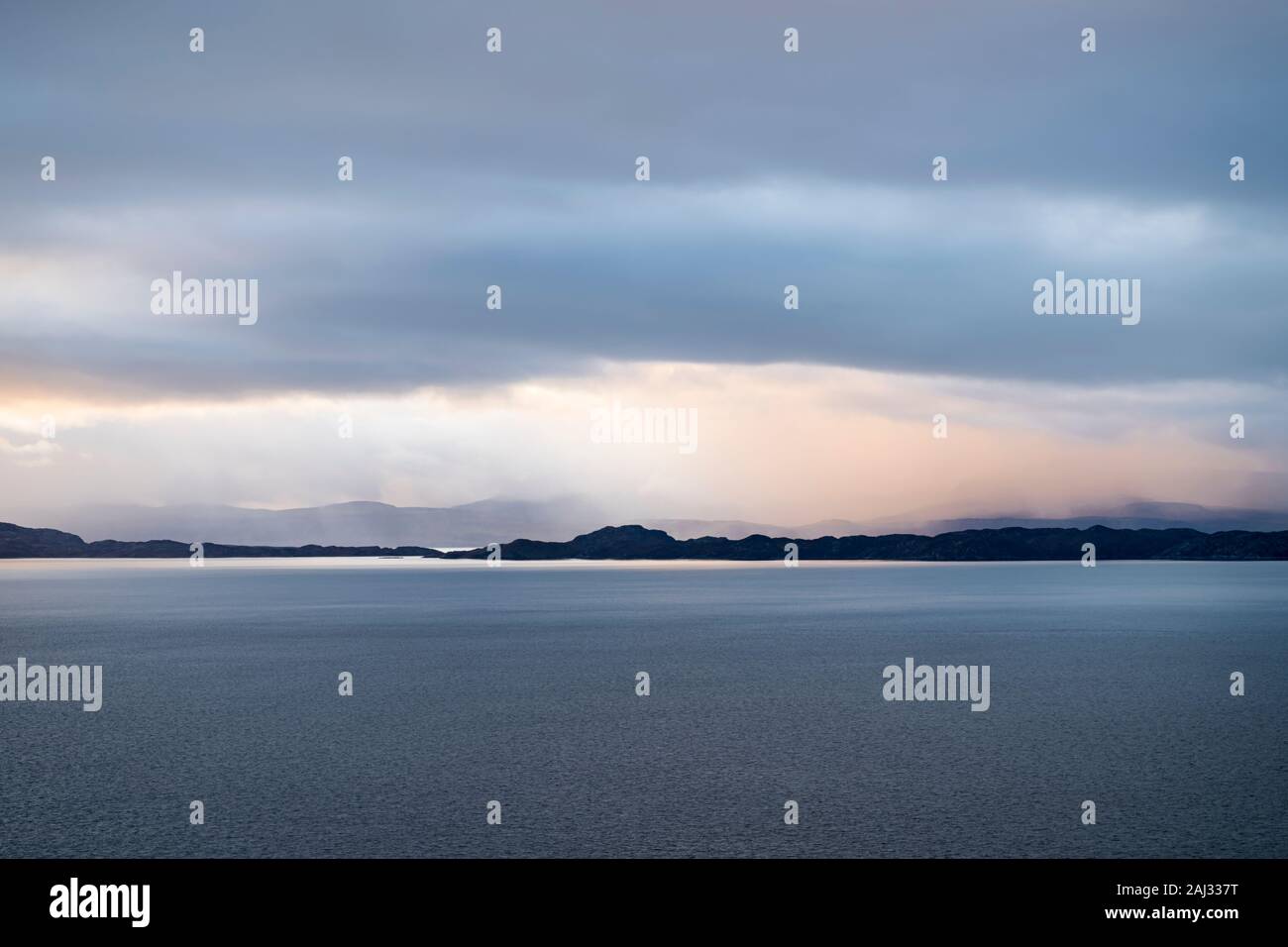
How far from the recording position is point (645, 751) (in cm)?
2997

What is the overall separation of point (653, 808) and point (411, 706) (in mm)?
16811

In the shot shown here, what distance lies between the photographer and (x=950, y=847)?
2111cm

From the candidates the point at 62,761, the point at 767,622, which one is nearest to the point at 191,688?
the point at 62,761

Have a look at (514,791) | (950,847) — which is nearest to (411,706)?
(514,791)

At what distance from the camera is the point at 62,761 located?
29.1 m

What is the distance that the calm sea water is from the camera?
21969 mm

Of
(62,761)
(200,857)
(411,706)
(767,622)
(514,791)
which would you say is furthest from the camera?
(767,622)

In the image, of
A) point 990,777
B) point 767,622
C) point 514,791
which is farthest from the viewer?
point 767,622

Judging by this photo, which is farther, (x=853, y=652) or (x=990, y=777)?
(x=853, y=652)

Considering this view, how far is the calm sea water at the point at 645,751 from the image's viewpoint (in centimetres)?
2197

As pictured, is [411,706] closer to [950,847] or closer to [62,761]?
[62,761]
